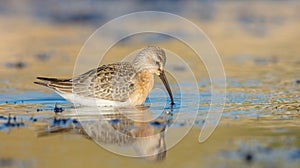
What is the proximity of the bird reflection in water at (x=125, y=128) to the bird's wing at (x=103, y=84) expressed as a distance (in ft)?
0.78

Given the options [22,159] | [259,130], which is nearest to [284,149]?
[259,130]

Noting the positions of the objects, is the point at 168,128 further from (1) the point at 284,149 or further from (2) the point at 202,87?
(2) the point at 202,87

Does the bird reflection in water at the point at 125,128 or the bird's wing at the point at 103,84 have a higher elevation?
the bird's wing at the point at 103,84

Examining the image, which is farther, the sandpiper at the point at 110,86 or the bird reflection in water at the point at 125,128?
the sandpiper at the point at 110,86

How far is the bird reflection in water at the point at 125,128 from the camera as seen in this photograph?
771cm

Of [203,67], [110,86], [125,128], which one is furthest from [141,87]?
[203,67]

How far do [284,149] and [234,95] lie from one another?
3.53 meters

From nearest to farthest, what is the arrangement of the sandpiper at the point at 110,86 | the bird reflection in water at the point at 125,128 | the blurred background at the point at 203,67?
the blurred background at the point at 203,67, the bird reflection in water at the point at 125,128, the sandpiper at the point at 110,86

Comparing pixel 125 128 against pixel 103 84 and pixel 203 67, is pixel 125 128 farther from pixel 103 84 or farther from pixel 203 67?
pixel 203 67

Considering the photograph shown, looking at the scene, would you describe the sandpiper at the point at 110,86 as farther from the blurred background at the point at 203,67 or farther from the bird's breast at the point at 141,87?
the blurred background at the point at 203,67

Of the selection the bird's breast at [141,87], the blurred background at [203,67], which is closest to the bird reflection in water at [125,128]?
the bird's breast at [141,87]

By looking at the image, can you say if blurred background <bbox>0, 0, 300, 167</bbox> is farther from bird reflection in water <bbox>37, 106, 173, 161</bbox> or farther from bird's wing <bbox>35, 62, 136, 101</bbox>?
bird's wing <bbox>35, 62, 136, 101</bbox>

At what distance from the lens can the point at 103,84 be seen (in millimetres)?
9859

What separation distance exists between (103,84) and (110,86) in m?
0.11
